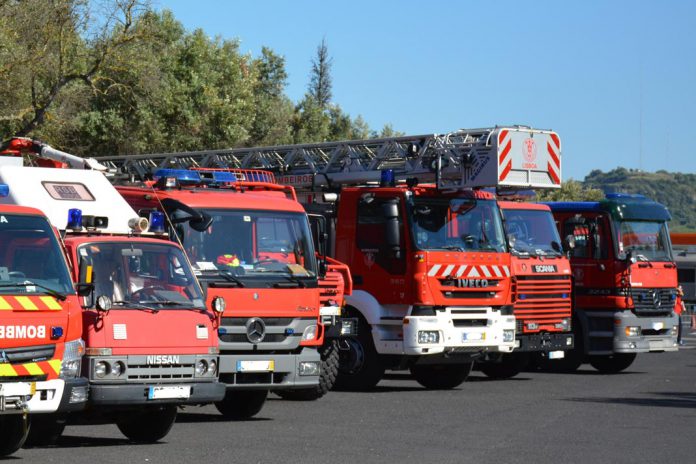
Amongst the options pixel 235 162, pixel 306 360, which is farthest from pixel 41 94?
pixel 306 360

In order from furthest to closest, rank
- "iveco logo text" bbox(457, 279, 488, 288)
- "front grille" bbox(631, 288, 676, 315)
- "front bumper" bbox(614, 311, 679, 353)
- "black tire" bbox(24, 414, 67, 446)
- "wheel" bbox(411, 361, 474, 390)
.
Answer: "front grille" bbox(631, 288, 676, 315) → "front bumper" bbox(614, 311, 679, 353) → "wheel" bbox(411, 361, 474, 390) → "iveco logo text" bbox(457, 279, 488, 288) → "black tire" bbox(24, 414, 67, 446)

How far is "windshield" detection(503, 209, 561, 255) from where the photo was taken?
2230 centimetres

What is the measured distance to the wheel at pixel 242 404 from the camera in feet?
52.9

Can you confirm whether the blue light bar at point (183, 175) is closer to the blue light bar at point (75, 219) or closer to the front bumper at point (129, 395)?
the blue light bar at point (75, 219)

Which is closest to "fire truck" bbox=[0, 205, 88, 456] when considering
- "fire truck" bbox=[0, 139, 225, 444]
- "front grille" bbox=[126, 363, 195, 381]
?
"fire truck" bbox=[0, 139, 225, 444]

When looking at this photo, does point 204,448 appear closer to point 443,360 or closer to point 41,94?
point 443,360

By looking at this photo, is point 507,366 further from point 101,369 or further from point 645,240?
point 101,369

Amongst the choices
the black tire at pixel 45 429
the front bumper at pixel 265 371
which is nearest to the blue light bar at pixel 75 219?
the black tire at pixel 45 429

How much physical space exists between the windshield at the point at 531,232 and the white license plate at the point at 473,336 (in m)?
2.50

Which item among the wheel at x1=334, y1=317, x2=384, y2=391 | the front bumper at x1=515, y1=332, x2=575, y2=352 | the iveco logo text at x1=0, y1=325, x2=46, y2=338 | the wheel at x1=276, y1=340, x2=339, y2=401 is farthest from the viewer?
the front bumper at x1=515, y1=332, x2=575, y2=352

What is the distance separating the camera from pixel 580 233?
2419 centimetres

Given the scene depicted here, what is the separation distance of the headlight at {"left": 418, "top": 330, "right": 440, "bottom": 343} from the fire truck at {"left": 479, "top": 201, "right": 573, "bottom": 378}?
258 cm

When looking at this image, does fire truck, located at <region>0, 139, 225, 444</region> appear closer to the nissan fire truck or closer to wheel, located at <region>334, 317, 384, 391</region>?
the nissan fire truck

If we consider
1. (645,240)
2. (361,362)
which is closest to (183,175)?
(361,362)
